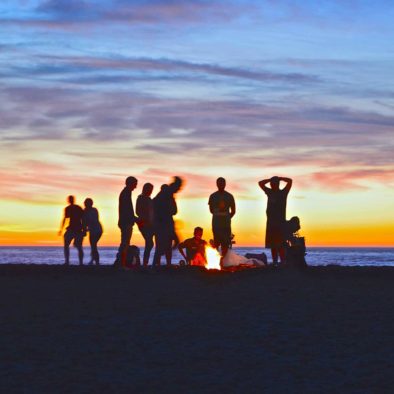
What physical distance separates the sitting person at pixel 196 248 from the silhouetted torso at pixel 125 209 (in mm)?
3148

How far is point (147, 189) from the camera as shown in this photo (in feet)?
75.4

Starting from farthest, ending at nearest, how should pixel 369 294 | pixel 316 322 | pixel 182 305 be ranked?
1. pixel 369 294
2. pixel 182 305
3. pixel 316 322

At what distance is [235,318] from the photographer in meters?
13.0

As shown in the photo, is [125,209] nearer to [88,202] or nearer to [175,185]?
[175,185]

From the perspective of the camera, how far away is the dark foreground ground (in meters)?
8.88

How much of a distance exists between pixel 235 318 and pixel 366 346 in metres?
2.57

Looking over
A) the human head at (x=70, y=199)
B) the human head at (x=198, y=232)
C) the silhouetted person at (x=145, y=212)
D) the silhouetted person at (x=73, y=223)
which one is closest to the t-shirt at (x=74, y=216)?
the silhouetted person at (x=73, y=223)

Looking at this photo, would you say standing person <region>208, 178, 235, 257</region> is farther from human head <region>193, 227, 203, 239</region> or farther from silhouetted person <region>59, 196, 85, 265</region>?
A: silhouetted person <region>59, 196, 85, 265</region>

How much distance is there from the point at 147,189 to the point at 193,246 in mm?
3248

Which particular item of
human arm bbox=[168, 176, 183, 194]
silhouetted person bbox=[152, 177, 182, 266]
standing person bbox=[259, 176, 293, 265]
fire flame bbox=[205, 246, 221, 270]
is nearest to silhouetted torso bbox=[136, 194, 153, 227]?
silhouetted person bbox=[152, 177, 182, 266]

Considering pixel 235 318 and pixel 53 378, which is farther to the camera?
pixel 235 318

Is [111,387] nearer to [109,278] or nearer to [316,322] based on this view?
[316,322]

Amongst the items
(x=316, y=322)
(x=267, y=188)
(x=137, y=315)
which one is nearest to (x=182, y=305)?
(x=137, y=315)

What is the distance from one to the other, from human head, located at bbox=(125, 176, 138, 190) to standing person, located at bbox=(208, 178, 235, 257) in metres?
1.70
